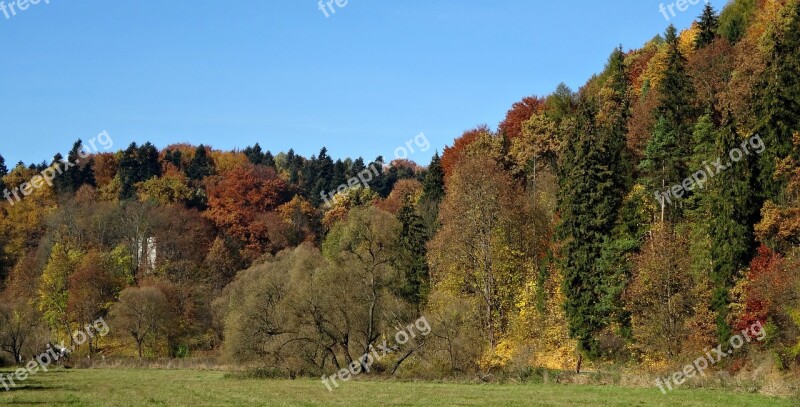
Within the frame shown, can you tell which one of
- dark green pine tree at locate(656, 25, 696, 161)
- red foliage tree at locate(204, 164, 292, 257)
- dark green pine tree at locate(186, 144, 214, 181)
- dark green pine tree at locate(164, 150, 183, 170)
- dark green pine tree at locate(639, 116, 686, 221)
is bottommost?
dark green pine tree at locate(639, 116, 686, 221)

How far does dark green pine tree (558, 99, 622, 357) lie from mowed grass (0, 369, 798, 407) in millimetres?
13499

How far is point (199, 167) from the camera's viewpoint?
159m

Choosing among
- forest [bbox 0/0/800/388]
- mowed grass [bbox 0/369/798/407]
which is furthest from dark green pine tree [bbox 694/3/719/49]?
mowed grass [bbox 0/369/798/407]

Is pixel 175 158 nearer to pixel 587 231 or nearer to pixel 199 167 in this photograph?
pixel 199 167

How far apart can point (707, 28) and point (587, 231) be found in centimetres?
4013

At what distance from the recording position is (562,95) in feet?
333

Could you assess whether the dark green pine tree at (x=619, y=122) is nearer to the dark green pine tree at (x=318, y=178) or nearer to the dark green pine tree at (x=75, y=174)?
the dark green pine tree at (x=318, y=178)

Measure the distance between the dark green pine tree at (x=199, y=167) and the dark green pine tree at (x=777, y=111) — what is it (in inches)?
4747

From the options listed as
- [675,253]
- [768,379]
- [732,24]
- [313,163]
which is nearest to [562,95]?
[732,24]

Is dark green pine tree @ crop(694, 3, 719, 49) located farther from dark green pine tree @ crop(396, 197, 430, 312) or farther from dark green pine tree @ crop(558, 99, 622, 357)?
dark green pine tree @ crop(396, 197, 430, 312)

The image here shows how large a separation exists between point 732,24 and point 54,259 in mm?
86080

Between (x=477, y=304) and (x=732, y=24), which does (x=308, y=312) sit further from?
(x=732, y=24)

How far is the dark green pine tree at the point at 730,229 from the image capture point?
4950 cm

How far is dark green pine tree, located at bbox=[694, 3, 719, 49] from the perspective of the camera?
8556 cm
